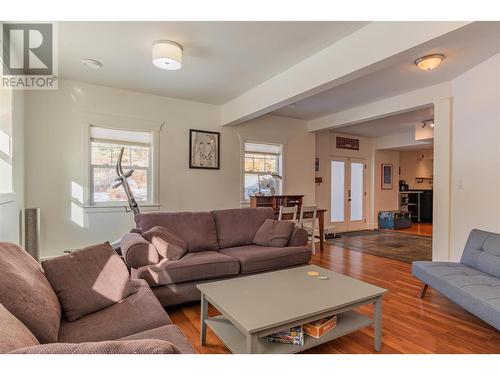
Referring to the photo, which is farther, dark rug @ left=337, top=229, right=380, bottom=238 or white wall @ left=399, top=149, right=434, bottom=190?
white wall @ left=399, top=149, right=434, bottom=190

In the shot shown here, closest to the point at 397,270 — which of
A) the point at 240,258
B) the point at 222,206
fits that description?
the point at 240,258

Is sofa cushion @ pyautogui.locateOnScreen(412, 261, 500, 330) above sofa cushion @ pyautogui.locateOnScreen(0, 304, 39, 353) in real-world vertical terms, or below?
below

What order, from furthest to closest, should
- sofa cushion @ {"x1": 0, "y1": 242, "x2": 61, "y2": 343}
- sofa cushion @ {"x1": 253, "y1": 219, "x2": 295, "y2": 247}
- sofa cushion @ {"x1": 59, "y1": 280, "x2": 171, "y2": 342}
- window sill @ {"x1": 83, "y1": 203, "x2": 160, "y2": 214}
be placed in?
window sill @ {"x1": 83, "y1": 203, "x2": 160, "y2": 214}
sofa cushion @ {"x1": 253, "y1": 219, "x2": 295, "y2": 247}
sofa cushion @ {"x1": 59, "y1": 280, "x2": 171, "y2": 342}
sofa cushion @ {"x1": 0, "y1": 242, "x2": 61, "y2": 343}

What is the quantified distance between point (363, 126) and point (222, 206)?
3829 mm

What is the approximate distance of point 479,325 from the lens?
224 cm

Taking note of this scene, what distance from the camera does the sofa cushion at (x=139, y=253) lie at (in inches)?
96.7

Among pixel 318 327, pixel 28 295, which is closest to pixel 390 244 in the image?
pixel 318 327

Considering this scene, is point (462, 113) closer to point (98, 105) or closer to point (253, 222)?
point (253, 222)

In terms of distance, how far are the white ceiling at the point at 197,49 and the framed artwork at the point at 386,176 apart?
5.52 metres

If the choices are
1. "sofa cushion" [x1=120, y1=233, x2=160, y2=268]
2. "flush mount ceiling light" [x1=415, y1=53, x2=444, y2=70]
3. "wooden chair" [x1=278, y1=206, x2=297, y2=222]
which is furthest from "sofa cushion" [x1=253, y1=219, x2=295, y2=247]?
"flush mount ceiling light" [x1=415, y1=53, x2=444, y2=70]

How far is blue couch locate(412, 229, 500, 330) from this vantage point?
1874mm

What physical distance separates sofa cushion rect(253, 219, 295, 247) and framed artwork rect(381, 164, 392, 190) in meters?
5.59

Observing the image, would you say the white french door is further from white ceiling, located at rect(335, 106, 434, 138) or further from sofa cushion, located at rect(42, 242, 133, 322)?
sofa cushion, located at rect(42, 242, 133, 322)
